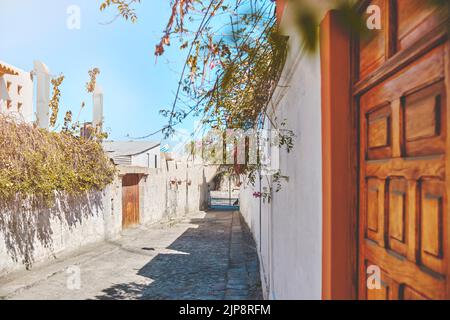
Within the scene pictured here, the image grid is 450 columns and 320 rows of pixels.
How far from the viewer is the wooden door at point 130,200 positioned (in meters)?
14.2

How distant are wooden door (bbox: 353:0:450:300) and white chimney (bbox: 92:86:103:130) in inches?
440

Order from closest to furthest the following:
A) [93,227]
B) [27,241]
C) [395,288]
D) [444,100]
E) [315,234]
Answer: [444,100], [395,288], [315,234], [27,241], [93,227]

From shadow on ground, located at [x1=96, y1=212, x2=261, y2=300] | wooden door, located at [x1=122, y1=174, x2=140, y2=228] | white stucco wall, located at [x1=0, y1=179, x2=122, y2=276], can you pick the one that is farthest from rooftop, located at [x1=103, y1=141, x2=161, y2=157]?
shadow on ground, located at [x1=96, y1=212, x2=261, y2=300]

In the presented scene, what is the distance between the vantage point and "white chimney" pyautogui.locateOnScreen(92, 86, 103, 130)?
12.2 m

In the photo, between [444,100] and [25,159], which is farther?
[25,159]

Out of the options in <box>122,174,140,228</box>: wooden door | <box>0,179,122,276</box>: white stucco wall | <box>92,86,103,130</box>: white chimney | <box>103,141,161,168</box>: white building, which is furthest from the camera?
<box>103,141,161,168</box>: white building

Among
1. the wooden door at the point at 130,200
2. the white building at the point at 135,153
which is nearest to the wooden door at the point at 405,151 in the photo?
the wooden door at the point at 130,200

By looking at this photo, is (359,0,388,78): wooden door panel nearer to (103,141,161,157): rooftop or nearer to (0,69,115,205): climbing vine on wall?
(0,69,115,205): climbing vine on wall

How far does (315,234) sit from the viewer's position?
217cm

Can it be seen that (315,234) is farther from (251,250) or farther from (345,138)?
(251,250)

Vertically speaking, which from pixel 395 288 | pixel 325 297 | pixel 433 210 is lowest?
pixel 325 297

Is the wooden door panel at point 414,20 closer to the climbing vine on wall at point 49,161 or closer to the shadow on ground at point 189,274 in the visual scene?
the shadow on ground at point 189,274
